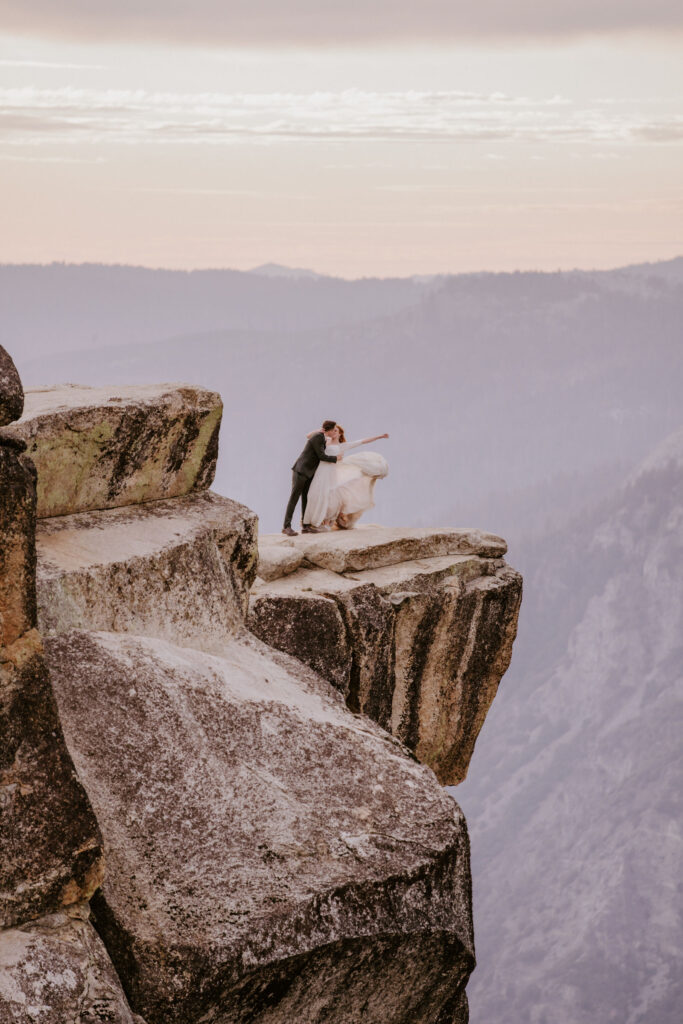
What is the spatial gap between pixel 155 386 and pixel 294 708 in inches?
195

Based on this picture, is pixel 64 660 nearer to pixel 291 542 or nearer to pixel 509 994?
pixel 291 542

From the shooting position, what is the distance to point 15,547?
9406 mm

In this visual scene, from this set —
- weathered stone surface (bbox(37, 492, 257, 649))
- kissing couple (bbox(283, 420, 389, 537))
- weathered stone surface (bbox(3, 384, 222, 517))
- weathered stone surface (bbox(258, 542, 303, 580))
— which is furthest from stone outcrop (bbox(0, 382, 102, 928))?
kissing couple (bbox(283, 420, 389, 537))

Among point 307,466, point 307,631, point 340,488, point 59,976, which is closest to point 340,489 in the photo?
point 340,488

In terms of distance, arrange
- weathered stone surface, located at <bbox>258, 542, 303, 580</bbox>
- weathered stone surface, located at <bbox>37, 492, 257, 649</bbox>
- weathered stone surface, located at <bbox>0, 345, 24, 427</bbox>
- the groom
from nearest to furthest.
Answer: weathered stone surface, located at <bbox>0, 345, 24, 427</bbox>
weathered stone surface, located at <bbox>37, 492, 257, 649</bbox>
weathered stone surface, located at <bbox>258, 542, 303, 580</bbox>
the groom

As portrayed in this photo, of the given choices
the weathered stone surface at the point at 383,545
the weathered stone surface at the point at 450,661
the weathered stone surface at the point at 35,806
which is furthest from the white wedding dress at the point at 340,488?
the weathered stone surface at the point at 35,806

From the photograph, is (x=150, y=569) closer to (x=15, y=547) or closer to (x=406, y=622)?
(x=15, y=547)

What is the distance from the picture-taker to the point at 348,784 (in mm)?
12266

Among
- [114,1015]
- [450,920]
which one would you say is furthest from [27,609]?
[450,920]

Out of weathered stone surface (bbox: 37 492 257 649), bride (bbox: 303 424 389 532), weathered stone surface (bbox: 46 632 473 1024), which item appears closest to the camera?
weathered stone surface (bbox: 46 632 473 1024)

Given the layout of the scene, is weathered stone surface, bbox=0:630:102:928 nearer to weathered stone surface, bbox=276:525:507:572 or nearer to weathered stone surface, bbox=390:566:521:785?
weathered stone surface, bbox=390:566:521:785

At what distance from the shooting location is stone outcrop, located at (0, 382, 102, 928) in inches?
368

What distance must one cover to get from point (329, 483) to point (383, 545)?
8.35ft

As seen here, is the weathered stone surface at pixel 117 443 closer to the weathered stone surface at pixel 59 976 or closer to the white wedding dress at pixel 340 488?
the weathered stone surface at pixel 59 976
